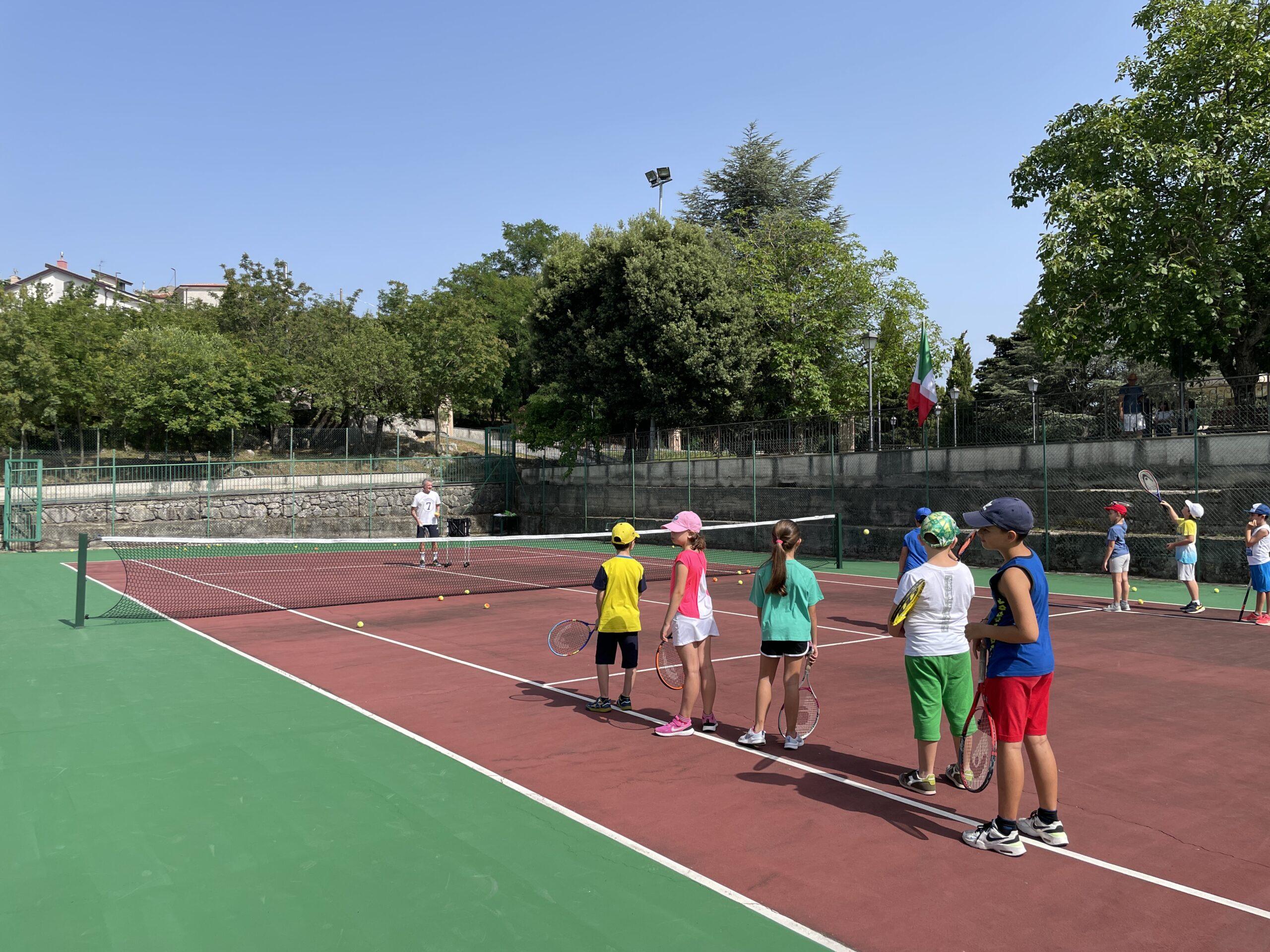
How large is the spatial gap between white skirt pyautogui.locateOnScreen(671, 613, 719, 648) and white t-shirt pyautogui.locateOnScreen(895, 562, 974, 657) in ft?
5.95

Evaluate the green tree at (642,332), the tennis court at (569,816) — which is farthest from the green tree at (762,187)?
the tennis court at (569,816)

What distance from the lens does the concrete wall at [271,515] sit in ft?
96.4

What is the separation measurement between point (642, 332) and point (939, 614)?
2763 cm

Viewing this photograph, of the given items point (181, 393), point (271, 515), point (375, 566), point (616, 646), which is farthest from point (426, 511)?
point (181, 393)

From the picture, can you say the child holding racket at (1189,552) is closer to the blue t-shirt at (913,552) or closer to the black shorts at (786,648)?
the blue t-shirt at (913,552)

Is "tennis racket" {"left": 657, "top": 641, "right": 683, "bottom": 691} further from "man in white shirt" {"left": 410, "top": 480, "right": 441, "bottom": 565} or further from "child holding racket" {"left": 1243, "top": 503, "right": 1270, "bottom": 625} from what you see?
"man in white shirt" {"left": 410, "top": 480, "right": 441, "bottom": 565}

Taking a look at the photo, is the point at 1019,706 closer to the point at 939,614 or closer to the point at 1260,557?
the point at 939,614

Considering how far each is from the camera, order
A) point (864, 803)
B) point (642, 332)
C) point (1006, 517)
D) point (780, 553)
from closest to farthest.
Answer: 1. point (1006, 517)
2. point (864, 803)
3. point (780, 553)
4. point (642, 332)

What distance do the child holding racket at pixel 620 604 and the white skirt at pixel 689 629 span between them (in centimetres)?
53

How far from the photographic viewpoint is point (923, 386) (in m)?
22.3

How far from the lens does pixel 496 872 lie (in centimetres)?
488

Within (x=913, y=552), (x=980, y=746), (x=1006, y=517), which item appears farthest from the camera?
(x=913, y=552)

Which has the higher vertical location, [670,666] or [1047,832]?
[670,666]

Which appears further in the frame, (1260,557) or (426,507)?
(426,507)
